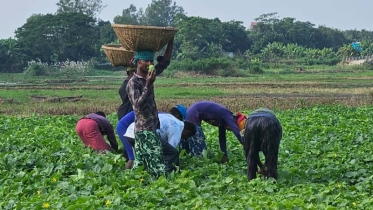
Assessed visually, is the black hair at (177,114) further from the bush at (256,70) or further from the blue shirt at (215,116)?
the bush at (256,70)

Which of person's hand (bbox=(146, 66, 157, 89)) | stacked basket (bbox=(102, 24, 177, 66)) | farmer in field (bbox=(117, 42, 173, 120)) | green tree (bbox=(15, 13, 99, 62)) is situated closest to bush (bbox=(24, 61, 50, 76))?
green tree (bbox=(15, 13, 99, 62))

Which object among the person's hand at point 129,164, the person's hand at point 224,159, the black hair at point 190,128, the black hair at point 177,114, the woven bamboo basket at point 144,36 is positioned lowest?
the person's hand at point 224,159

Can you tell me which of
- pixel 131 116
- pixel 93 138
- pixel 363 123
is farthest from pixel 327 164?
pixel 363 123

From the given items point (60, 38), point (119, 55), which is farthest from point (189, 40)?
point (119, 55)

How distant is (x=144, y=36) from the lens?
8016mm

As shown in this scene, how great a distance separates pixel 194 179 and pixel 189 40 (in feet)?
198

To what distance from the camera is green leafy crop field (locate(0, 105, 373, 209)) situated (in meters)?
6.18

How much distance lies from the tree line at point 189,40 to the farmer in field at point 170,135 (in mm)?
46230

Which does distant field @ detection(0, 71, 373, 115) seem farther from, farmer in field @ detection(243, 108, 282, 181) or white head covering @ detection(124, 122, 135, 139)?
farmer in field @ detection(243, 108, 282, 181)

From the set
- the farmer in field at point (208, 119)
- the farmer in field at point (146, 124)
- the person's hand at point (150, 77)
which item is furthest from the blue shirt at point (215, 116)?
the person's hand at point (150, 77)

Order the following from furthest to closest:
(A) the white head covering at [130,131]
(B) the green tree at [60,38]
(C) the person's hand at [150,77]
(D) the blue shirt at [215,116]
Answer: (B) the green tree at [60,38] → (D) the blue shirt at [215,116] → (A) the white head covering at [130,131] → (C) the person's hand at [150,77]

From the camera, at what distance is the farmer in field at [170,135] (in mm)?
8055

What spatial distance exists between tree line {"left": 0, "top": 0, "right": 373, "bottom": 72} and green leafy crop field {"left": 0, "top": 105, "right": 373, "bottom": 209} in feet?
147

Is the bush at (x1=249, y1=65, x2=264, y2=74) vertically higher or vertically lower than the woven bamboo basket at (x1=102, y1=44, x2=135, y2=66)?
lower
